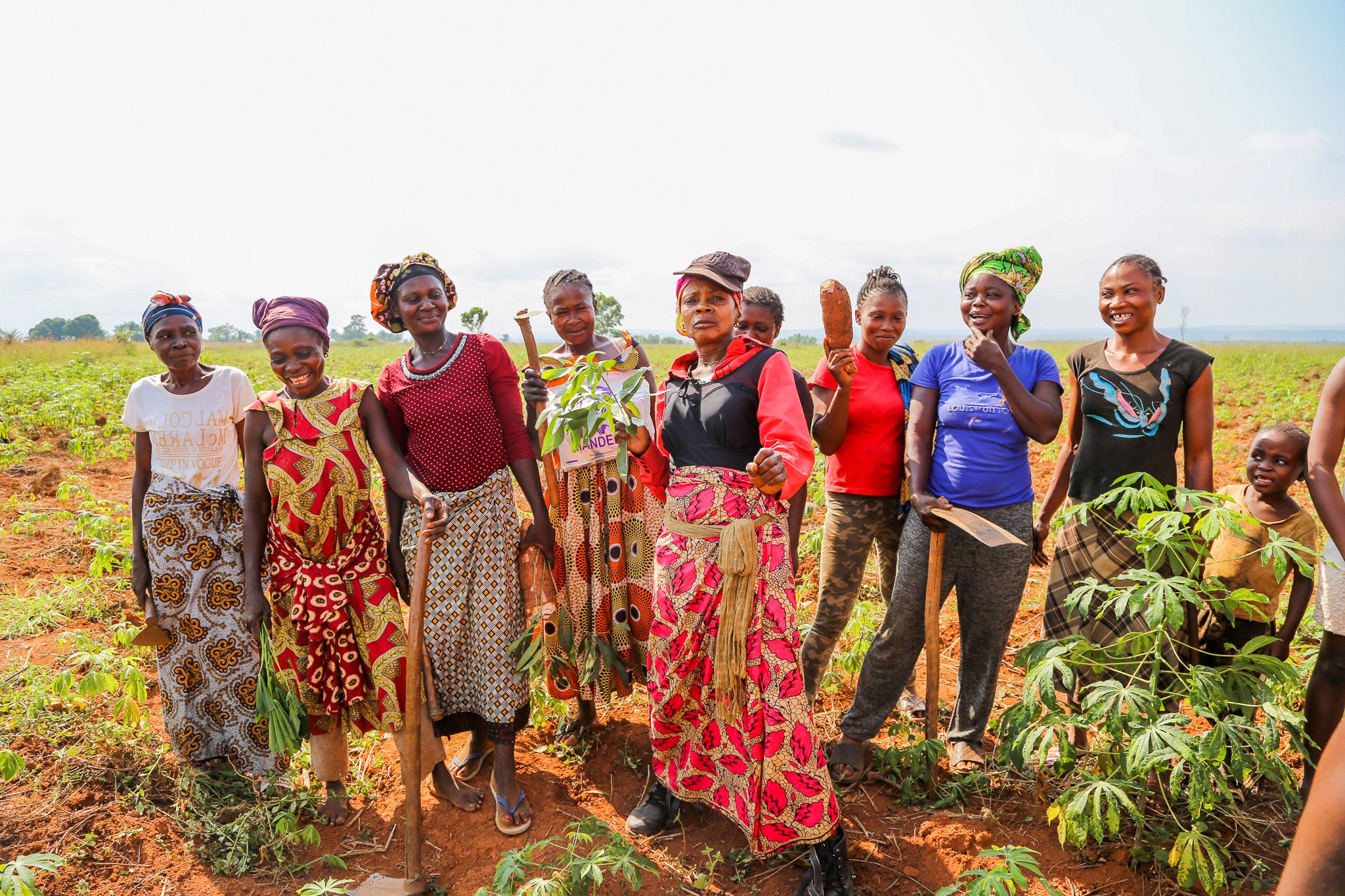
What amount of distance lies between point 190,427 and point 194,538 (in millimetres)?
450

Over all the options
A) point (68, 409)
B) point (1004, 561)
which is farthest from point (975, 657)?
point (68, 409)

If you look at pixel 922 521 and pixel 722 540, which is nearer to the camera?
pixel 722 540

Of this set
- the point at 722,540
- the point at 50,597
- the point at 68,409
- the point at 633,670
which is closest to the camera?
the point at 722,540

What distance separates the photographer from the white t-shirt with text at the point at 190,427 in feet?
9.53

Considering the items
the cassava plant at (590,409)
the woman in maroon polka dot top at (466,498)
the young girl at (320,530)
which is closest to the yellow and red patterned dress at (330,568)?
the young girl at (320,530)

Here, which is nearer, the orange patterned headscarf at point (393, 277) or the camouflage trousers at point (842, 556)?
the orange patterned headscarf at point (393, 277)

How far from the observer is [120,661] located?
11.0ft

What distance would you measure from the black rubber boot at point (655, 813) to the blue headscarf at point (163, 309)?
2.64 m

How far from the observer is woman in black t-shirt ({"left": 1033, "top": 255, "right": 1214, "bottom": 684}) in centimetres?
266

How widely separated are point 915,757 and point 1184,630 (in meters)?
1.12

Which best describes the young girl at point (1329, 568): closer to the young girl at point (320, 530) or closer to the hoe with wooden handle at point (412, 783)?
the hoe with wooden handle at point (412, 783)

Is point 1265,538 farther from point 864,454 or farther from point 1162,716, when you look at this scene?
point 864,454

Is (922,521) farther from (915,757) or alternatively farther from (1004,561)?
(915,757)

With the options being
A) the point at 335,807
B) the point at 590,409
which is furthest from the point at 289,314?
the point at 335,807
